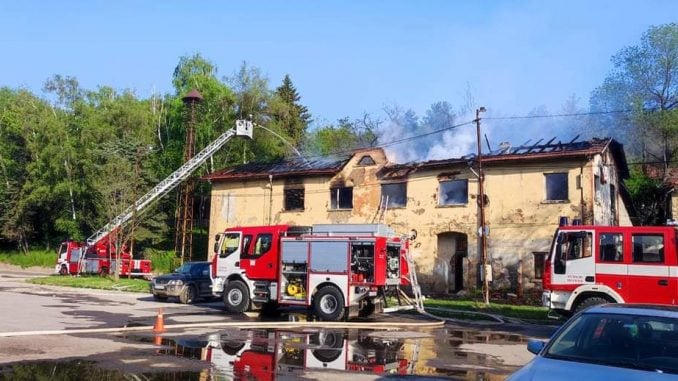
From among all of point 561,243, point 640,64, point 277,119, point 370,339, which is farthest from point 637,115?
point 370,339

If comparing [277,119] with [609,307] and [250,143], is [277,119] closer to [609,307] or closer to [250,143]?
[250,143]

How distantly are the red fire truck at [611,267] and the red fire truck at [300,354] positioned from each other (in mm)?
5146

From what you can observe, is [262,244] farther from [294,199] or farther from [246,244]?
[294,199]

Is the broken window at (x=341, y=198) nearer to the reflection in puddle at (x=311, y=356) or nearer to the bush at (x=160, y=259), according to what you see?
the bush at (x=160, y=259)

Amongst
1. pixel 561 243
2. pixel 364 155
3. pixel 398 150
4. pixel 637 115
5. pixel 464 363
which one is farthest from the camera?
pixel 637 115

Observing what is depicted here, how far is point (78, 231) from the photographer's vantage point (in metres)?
58.3

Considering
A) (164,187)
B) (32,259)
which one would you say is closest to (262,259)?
(164,187)

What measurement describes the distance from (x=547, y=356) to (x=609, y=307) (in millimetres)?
1116

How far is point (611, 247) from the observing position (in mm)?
15781

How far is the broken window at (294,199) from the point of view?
36.5 metres

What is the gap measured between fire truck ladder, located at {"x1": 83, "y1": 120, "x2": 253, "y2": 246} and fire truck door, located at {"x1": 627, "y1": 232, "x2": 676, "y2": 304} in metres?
32.5

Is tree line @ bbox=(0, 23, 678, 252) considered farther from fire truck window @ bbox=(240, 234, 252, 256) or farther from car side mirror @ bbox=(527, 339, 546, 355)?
car side mirror @ bbox=(527, 339, 546, 355)

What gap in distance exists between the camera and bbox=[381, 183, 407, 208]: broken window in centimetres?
3291

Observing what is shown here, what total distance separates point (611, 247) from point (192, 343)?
10.5 metres
